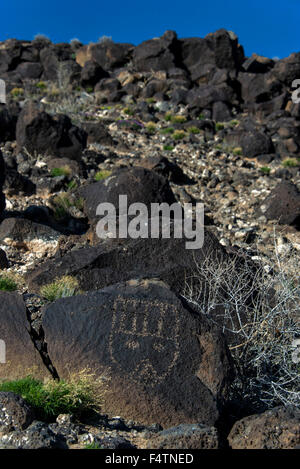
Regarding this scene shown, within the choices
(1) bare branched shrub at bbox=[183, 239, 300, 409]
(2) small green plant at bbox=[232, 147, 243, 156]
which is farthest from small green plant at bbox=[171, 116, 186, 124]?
(1) bare branched shrub at bbox=[183, 239, 300, 409]

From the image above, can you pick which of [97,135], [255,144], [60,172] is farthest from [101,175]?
[255,144]

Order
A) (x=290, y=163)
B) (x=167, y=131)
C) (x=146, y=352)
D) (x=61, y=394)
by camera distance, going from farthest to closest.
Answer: (x=167, y=131)
(x=290, y=163)
(x=146, y=352)
(x=61, y=394)

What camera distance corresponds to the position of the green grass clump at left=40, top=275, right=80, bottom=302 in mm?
6816

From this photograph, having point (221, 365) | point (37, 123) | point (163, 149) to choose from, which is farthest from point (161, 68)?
point (221, 365)

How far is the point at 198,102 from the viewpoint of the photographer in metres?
23.8

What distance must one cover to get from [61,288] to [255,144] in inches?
519

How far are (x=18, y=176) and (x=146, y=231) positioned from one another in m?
6.21

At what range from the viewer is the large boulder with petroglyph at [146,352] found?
4512mm

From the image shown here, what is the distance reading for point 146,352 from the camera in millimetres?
4684

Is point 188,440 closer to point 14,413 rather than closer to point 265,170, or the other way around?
point 14,413

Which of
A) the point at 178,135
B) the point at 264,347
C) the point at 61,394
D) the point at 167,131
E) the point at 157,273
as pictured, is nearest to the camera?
the point at 61,394

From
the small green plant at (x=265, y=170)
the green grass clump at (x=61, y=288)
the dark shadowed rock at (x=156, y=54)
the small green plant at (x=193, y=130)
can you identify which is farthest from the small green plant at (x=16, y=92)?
the green grass clump at (x=61, y=288)

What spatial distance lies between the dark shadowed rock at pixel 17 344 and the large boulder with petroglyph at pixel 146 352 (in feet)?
0.66

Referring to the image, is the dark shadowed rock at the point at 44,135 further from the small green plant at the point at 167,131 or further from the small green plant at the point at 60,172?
the small green plant at the point at 167,131
